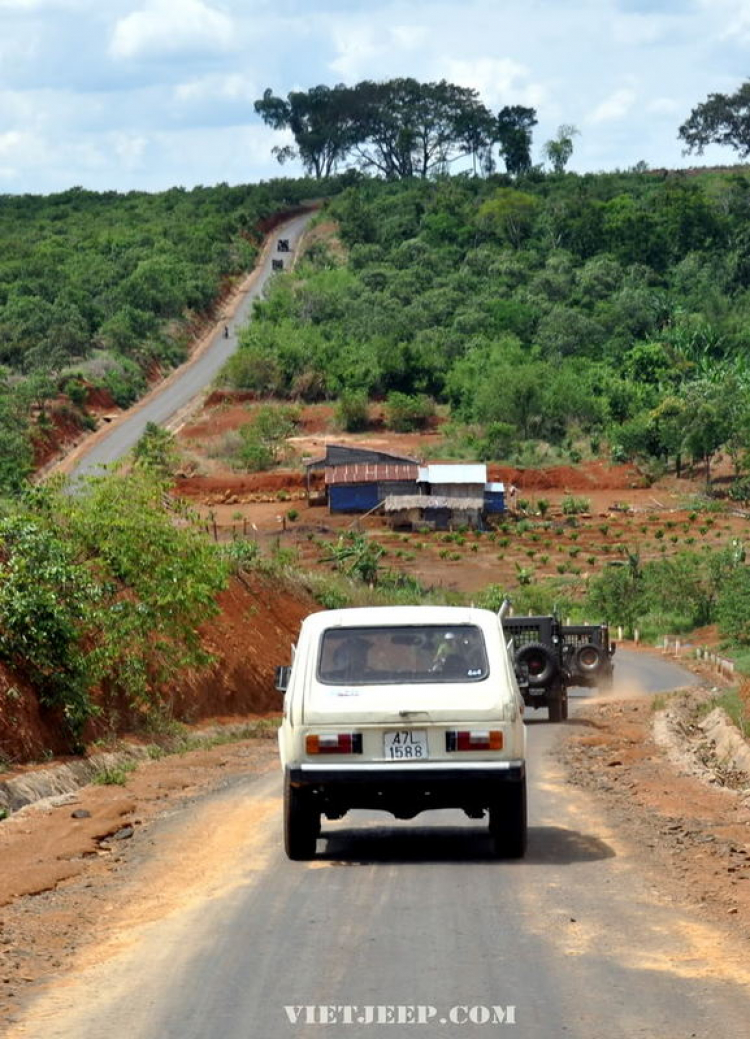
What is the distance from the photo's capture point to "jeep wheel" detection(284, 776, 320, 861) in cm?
1206

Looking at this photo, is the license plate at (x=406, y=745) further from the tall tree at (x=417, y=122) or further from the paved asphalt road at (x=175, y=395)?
the tall tree at (x=417, y=122)

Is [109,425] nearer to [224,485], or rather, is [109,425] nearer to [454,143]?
[224,485]

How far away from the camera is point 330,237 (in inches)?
5802

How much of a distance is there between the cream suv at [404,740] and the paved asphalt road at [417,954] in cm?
43

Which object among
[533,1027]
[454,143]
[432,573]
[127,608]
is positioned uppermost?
[454,143]

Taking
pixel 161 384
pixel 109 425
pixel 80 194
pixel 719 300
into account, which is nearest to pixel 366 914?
pixel 109 425

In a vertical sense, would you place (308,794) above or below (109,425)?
above

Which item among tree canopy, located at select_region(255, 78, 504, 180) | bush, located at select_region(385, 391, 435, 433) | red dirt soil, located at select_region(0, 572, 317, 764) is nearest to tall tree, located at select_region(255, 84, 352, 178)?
tree canopy, located at select_region(255, 78, 504, 180)

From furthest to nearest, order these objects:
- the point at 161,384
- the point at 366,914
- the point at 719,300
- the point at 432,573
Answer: the point at 719,300, the point at 161,384, the point at 432,573, the point at 366,914

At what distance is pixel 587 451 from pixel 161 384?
29551 millimetres

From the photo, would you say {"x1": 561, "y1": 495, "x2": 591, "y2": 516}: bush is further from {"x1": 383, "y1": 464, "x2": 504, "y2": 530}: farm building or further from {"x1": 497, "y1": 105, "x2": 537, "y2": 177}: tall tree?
{"x1": 497, "y1": 105, "x2": 537, "y2": 177}: tall tree

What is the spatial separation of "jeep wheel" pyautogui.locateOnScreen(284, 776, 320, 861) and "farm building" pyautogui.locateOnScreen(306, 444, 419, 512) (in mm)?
71374

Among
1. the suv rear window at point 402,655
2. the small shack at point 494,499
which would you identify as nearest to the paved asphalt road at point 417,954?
the suv rear window at point 402,655

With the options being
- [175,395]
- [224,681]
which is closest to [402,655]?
[224,681]
